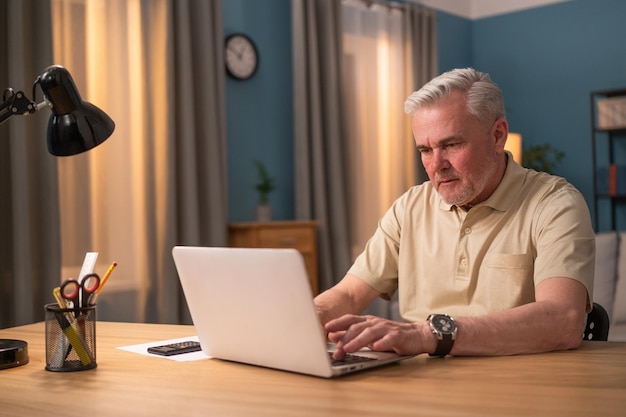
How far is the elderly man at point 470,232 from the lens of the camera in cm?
182

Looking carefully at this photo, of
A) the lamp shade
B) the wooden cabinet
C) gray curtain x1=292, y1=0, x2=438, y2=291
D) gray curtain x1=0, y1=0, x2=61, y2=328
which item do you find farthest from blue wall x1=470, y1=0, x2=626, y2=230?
the lamp shade

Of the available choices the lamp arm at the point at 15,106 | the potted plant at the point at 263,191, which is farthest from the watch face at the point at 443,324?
the potted plant at the point at 263,191

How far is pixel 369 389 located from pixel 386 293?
3.26 ft

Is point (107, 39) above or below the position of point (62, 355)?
above

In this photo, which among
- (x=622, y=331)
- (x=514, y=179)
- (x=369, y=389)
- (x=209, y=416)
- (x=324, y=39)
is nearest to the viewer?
(x=209, y=416)

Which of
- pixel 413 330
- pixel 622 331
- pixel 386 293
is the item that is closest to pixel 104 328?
pixel 386 293

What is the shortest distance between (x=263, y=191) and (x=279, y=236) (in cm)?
42

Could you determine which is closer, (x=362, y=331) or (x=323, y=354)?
(x=323, y=354)

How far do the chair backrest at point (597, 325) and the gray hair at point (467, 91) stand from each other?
0.56 meters

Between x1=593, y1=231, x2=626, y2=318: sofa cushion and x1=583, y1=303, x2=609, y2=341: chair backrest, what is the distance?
2268mm

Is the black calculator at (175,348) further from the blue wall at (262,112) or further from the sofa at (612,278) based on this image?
the blue wall at (262,112)

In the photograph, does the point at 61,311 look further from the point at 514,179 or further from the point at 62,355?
the point at 514,179

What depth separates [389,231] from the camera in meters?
2.26

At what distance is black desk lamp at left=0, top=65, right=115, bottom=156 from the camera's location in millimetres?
1630
